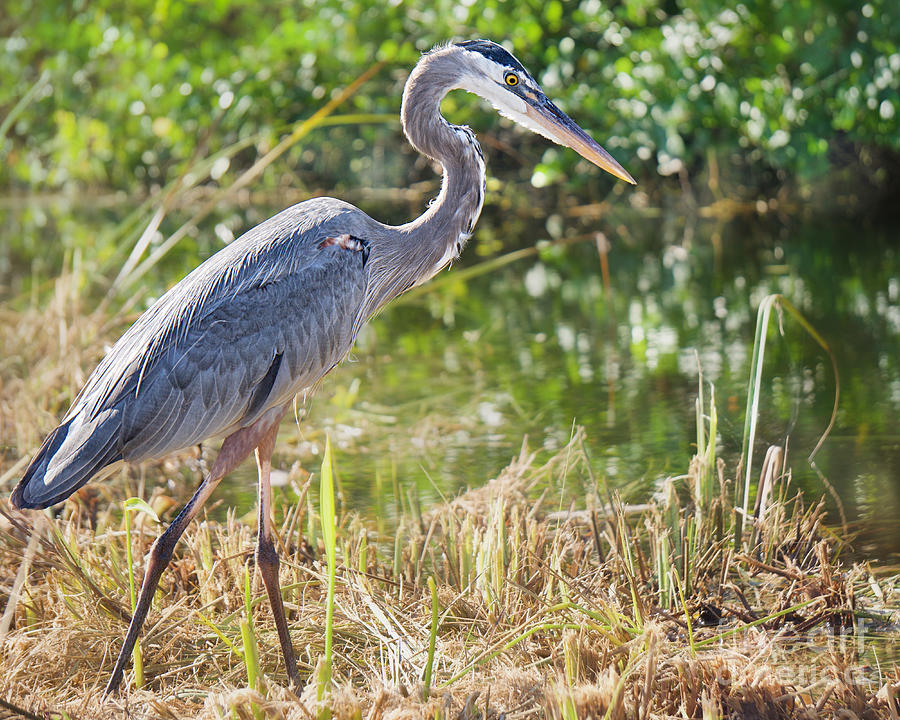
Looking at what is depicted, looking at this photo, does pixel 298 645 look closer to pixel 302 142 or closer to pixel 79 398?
pixel 79 398

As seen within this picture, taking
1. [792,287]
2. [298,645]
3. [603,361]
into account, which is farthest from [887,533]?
[792,287]

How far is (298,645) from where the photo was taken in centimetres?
338

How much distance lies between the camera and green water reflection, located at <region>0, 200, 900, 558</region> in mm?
5043

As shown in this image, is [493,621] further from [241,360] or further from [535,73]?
[535,73]

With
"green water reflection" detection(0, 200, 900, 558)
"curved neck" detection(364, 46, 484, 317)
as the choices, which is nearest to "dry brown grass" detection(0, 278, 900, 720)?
"green water reflection" detection(0, 200, 900, 558)

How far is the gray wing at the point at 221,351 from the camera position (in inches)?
128

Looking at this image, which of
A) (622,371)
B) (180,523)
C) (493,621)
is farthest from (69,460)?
(622,371)

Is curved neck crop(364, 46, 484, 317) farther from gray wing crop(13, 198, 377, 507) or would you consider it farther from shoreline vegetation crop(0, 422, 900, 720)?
shoreline vegetation crop(0, 422, 900, 720)

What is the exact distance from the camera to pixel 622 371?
677 cm

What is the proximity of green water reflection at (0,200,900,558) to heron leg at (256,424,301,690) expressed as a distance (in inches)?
29.4

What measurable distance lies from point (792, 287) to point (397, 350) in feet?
10.4

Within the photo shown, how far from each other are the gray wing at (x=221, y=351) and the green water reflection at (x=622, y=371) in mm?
848

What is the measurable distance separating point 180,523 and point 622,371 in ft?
13.1

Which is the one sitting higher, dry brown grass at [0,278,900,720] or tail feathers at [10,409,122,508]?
tail feathers at [10,409,122,508]
